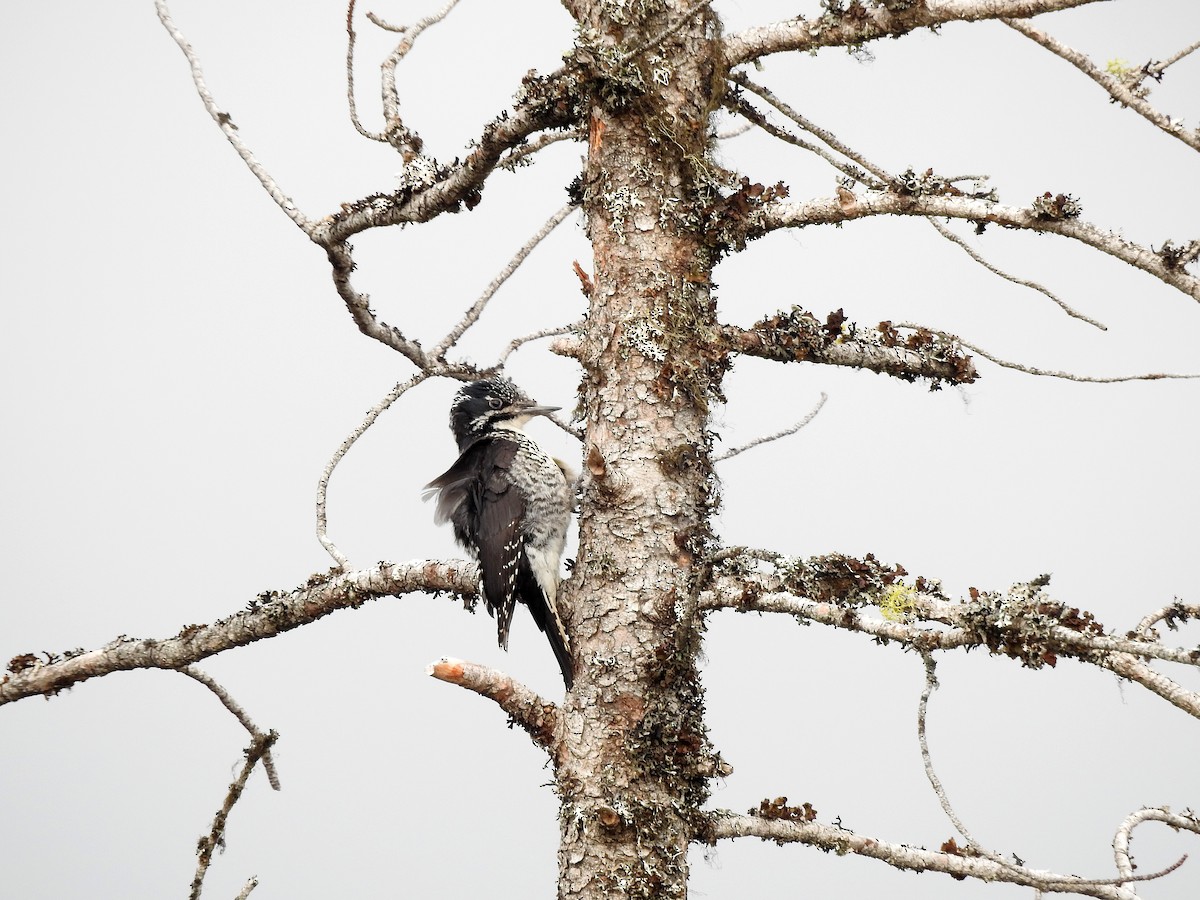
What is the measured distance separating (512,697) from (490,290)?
1.14m

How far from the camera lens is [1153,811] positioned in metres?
2.77

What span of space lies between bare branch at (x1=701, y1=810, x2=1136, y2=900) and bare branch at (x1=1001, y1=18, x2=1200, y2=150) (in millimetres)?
1547

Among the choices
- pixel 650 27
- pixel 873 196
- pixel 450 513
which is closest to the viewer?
pixel 873 196

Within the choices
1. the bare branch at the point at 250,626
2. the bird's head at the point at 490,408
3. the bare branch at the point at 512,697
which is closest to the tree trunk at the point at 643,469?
the bare branch at the point at 512,697

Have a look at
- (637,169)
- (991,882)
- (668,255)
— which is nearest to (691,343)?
(668,255)

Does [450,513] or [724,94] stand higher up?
[724,94]

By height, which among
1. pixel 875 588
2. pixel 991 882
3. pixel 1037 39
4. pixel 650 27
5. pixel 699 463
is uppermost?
pixel 650 27

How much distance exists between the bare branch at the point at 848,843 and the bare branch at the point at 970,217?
1.31m

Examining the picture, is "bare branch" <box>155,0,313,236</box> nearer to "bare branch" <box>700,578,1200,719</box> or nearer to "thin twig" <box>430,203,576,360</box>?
"thin twig" <box>430,203,576,360</box>

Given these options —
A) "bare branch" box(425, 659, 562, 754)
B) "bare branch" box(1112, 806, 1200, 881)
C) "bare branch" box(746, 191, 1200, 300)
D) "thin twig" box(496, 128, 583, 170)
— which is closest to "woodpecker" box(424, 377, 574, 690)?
"bare branch" box(425, 659, 562, 754)

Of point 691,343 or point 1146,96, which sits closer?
point 1146,96

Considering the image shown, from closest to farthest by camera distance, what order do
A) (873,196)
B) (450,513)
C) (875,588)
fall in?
(875,588), (873,196), (450,513)

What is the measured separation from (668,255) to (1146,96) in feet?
3.39

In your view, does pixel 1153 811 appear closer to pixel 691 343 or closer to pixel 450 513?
pixel 691 343
